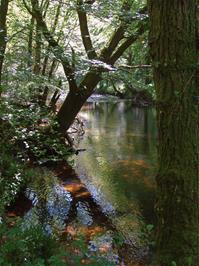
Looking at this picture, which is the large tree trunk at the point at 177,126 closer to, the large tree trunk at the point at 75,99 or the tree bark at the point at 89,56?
the tree bark at the point at 89,56

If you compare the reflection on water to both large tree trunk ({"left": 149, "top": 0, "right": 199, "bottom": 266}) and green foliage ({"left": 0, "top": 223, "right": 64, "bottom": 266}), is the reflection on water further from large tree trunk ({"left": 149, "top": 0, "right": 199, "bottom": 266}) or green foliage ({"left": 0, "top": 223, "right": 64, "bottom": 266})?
large tree trunk ({"left": 149, "top": 0, "right": 199, "bottom": 266})

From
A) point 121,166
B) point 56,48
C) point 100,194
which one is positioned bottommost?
point 100,194

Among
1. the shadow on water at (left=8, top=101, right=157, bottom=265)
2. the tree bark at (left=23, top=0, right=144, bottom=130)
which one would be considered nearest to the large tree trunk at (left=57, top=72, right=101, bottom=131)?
the tree bark at (left=23, top=0, right=144, bottom=130)

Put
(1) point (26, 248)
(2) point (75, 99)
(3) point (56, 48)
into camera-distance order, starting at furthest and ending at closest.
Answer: (2) point (75, 99), (3) point (56, 48), (1) point (26, 248)

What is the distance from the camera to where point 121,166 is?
Result: 11.9 m

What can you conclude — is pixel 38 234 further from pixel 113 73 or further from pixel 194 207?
pixel 113 73

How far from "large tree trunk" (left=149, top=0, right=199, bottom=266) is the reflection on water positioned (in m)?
4.85

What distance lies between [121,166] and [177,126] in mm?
9135

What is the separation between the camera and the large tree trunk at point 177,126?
2787 mm

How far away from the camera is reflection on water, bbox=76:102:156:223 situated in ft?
29.1

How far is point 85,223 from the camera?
7.76m

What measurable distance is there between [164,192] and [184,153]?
1.15ft

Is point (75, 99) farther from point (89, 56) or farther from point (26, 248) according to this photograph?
point (26, 248)

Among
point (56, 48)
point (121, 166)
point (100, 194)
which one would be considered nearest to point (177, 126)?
point (56, 48)
